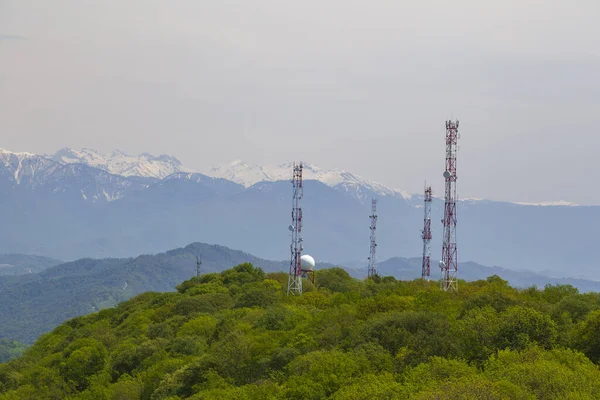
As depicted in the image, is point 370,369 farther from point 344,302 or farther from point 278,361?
point 344,302

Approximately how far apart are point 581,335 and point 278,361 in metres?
21.8

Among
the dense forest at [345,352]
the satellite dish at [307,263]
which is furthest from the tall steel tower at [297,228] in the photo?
the satellite dish at [307,263]

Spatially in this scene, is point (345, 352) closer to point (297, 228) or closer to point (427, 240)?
point (297, 228)

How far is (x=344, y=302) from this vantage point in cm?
7994

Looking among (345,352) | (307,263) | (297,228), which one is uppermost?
(297,228)

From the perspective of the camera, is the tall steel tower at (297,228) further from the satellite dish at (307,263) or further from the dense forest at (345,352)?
the satellite dish at (307,263)

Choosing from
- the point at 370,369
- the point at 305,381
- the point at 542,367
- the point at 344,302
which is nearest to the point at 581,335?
the point at 542,367

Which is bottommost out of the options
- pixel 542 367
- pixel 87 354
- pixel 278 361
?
pixel 87 354

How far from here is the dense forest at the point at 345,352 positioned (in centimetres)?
4309

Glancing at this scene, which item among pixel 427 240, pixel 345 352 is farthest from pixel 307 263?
pixel 345 352

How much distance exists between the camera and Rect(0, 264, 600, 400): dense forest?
43094 millimetres

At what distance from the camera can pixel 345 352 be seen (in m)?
54.6

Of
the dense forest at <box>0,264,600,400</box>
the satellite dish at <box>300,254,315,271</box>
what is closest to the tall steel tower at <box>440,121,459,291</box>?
the dense forest at <box>0,264,600,400</box>

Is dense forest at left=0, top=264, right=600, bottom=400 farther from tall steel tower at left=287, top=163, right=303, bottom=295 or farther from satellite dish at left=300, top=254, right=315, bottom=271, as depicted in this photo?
satellite dish at left=300, top=254, right=315, bottom=271
